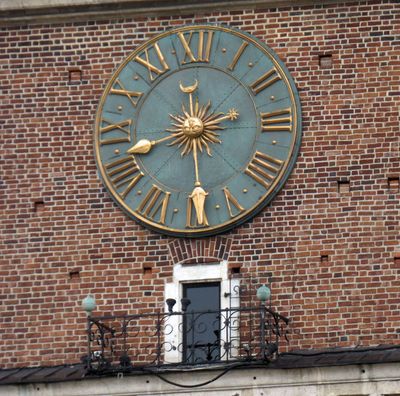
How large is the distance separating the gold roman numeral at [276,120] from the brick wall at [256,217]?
28 cm

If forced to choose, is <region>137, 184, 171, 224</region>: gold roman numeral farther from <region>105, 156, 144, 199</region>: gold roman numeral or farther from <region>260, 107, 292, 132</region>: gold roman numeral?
<region>260, 107, 292, 132</region>: gold roman numeral

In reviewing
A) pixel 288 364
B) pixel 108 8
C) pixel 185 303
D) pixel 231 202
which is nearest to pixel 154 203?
pixel 231 202

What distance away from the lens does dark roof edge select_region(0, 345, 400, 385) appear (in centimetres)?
4420

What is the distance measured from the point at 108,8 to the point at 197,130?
8.22ft

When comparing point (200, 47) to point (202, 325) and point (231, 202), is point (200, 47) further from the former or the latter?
point (202, 325)

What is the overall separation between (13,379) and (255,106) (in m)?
5.49

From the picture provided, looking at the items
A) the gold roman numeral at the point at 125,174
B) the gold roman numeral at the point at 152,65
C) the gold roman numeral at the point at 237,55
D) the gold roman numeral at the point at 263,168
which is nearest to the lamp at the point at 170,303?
the gold roman numeral at the point at 125,174

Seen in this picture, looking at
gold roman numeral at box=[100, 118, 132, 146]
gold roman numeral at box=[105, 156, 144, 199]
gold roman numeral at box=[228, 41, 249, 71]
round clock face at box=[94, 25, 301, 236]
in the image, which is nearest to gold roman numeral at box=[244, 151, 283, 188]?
round clock face at box=[94, 25, 301, 236]

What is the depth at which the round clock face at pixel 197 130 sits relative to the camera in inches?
1809

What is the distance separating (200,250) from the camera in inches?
1804

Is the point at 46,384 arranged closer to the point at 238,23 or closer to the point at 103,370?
the point at 103,370

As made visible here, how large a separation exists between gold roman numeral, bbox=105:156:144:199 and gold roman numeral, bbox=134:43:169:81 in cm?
134

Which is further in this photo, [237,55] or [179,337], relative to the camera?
[237,55]

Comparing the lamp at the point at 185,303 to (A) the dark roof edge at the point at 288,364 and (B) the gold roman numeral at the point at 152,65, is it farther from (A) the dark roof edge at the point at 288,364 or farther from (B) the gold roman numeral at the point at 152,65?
(B) the gold roman numeral at the point at 152,65
